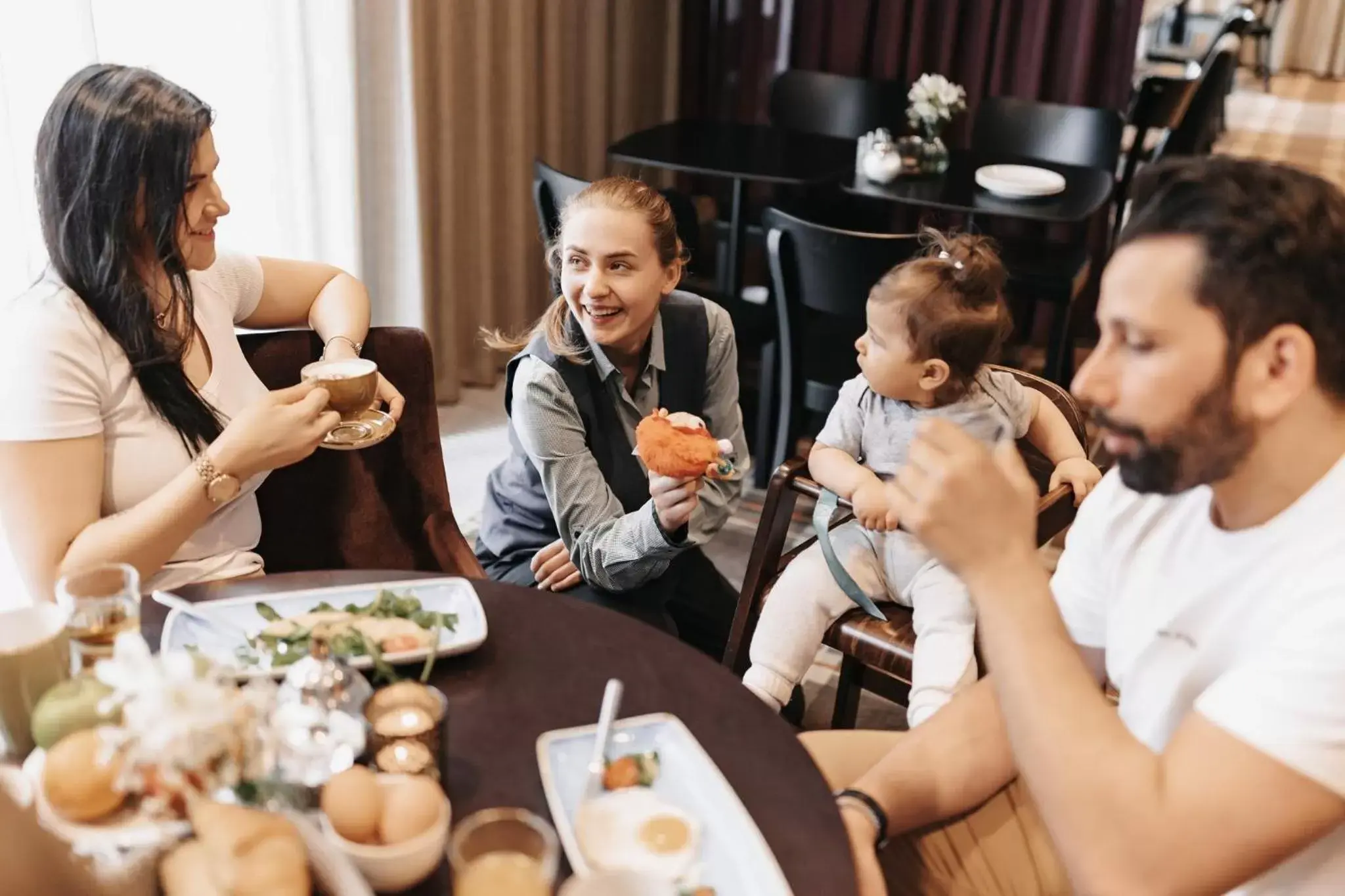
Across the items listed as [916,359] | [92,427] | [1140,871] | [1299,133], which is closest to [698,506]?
[916,359]

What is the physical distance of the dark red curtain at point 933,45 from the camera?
14.4 ft

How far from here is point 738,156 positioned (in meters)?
3.74

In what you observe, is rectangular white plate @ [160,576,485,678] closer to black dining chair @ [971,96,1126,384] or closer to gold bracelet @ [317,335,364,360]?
gold bracelet @ [317,335,364,360]

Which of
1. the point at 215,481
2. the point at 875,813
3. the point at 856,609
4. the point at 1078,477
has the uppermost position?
the point at 215,481

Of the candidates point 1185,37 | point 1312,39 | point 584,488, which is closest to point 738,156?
point 584,488

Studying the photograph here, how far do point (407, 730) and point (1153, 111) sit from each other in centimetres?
369

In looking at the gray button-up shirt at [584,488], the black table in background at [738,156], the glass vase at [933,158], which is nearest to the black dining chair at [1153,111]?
the glass vase at [933,158]

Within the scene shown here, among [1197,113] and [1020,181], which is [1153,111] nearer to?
[1197,113]

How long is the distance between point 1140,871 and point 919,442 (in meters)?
0.43

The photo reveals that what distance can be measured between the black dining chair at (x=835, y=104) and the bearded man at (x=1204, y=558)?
3169 mm

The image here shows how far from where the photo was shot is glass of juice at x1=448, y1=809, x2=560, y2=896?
3.17ft

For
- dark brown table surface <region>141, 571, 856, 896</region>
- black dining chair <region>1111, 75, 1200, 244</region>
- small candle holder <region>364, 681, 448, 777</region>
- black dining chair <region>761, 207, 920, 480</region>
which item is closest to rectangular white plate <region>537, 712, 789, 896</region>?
dark brown table surface <region>141, 571, 856, 896</region>

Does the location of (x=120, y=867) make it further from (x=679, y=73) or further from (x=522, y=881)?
(x=679, y=73)

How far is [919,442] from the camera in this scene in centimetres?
114
